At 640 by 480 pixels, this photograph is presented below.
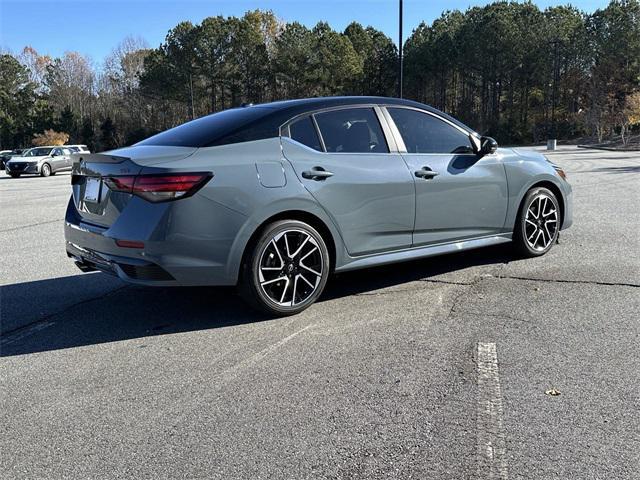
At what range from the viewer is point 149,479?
2.51 meters

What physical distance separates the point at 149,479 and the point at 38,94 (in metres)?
92.1

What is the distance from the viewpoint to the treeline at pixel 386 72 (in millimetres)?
58244

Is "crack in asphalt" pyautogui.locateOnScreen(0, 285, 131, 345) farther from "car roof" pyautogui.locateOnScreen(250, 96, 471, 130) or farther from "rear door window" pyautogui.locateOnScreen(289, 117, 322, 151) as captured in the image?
"rear door window" pyautogui.locateOnScreen(289, 117, 322, 151)

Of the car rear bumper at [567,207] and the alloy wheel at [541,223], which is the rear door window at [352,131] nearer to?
the alloy wheel at [541,223]

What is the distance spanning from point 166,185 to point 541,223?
13.5 feet


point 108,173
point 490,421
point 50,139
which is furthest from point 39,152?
point 50,139

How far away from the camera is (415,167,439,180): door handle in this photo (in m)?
5.11

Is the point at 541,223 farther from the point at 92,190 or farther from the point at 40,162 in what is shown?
the point at 40,162

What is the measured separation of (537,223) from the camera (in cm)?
622

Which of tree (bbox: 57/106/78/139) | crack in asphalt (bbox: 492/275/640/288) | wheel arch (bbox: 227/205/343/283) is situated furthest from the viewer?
tree (bbox: 57/106/78/139)

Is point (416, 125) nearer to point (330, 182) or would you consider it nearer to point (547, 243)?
point (330, 182)

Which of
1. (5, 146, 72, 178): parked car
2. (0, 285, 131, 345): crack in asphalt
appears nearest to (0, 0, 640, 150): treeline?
(5, 146, 72, 178): parked car

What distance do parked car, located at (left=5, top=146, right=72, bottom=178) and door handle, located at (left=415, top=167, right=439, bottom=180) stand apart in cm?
2912

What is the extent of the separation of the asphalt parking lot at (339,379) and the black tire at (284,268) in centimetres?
18
